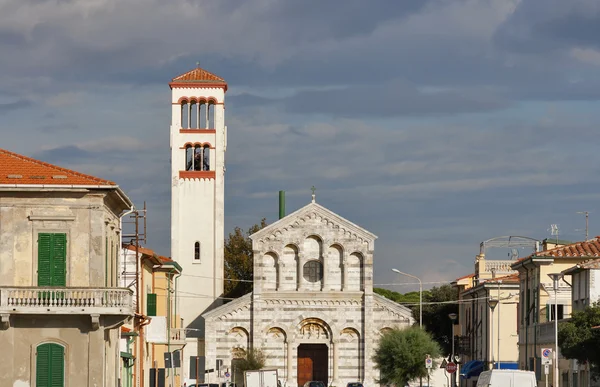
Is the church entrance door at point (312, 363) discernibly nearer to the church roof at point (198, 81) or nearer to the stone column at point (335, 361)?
the stone column at point (335, 361)

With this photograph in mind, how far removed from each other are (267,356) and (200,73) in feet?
69.7

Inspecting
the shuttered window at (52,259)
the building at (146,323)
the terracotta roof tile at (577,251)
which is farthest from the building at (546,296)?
the shuttered window at (52,259)

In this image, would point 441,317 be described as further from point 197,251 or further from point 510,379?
point 510,379

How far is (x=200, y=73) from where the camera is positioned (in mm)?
92750

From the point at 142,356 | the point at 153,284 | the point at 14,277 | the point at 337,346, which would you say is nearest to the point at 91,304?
the point at 14,277

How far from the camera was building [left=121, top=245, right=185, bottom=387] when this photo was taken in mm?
49469

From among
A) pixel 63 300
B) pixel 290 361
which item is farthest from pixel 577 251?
pixel 290 361

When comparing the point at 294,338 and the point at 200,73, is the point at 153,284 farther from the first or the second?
the point at 200,73

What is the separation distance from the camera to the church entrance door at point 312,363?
287 ft

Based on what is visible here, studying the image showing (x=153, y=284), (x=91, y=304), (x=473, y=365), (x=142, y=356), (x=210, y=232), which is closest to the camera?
(x=91, y=304)

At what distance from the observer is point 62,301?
37.0 m

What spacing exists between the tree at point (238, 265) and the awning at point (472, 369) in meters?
23.9

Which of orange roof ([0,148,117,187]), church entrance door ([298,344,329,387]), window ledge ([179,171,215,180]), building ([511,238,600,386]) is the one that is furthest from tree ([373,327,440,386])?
orange roof ([0,148,117,187])

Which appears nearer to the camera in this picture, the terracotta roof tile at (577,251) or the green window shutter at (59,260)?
the green window shutter at (59,260)
